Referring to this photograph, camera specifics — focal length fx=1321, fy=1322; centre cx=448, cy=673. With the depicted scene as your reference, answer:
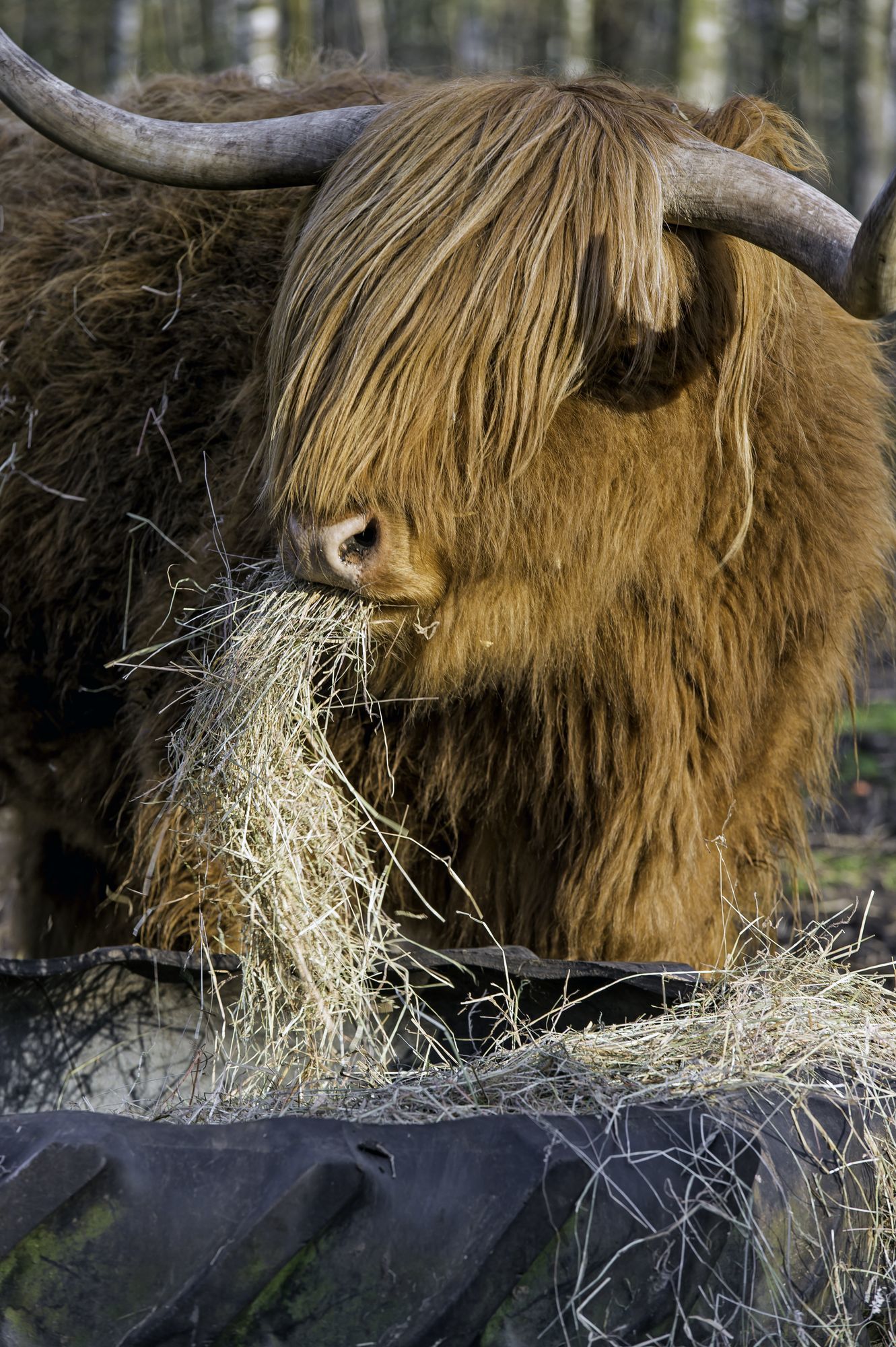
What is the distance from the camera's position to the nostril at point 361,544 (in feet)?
7.30

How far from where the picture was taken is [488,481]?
224 cm

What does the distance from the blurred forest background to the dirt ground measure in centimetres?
204

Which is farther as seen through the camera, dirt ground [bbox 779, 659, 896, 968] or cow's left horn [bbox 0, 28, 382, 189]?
dirt ground [bbox 779, 659, 896, 968]

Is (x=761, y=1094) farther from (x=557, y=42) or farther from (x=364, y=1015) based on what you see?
(x=557, y=42)

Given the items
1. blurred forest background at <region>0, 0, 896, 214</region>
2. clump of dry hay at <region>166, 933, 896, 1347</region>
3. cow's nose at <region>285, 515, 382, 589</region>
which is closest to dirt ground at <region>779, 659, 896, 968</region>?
clump of dry hay at <region>166, 933, 896, 1347</region>

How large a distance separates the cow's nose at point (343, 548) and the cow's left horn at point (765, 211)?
2.49 ft

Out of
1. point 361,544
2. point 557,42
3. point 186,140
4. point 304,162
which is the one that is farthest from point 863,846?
point 557,42

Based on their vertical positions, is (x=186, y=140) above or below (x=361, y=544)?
above

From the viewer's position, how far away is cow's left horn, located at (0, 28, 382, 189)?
2.53m

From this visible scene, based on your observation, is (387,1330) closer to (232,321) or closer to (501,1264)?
(501,1264)

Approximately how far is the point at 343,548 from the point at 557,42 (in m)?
25.1

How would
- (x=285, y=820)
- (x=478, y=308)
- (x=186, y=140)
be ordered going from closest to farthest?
(x=478, y=308)
(x=285, y=820)
(x=186, y=140)

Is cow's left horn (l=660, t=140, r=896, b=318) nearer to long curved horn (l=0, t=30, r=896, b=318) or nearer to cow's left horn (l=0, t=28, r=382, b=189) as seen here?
long curved horn (l=0, t=30, r=896, b=318)

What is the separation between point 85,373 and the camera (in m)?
3.23
